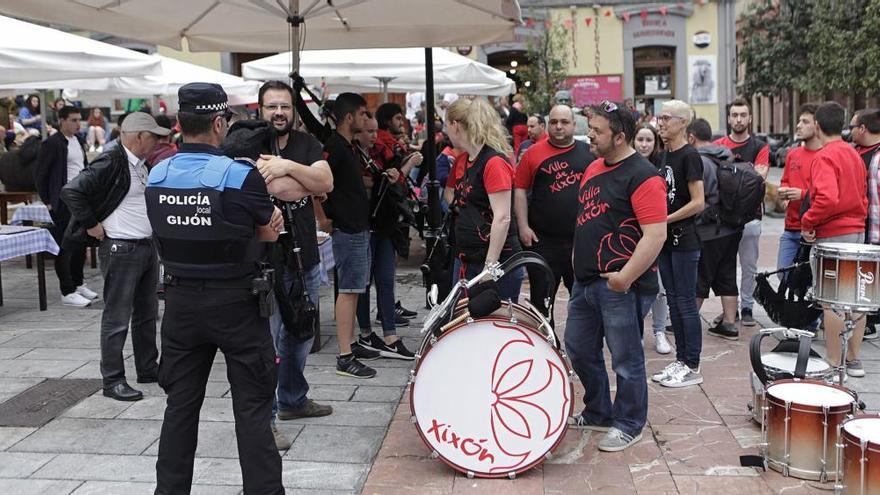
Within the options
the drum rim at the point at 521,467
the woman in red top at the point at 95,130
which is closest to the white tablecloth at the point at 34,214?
the drum rim at the point at 521,467

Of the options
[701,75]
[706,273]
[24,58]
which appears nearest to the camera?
[24,58]

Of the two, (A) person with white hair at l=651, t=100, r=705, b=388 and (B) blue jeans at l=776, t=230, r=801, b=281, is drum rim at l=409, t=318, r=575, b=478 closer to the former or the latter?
(A) person with white hair at l=651, t=100, r=705, b=388

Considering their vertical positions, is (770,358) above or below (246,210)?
below

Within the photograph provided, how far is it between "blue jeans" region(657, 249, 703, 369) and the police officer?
310 centimetres

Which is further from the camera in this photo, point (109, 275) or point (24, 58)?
point (24, 58)

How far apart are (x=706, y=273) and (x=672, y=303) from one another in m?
1.25

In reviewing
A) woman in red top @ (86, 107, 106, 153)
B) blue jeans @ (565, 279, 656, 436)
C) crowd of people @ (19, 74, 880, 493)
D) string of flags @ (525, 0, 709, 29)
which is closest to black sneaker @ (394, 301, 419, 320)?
crowd of people @ (19, 74, 880, 493)

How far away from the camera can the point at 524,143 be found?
10930mm

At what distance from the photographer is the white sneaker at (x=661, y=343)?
649cm

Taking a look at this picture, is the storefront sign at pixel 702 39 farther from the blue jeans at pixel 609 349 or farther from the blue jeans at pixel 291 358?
the blue jeans at pixel 291 358

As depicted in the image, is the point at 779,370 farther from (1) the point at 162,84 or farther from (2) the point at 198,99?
(1) the point at 162,84

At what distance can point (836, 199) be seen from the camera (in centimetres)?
571

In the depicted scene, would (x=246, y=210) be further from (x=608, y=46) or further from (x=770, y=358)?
(x=608, y=46)

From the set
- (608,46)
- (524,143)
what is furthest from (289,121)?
(608,46)
